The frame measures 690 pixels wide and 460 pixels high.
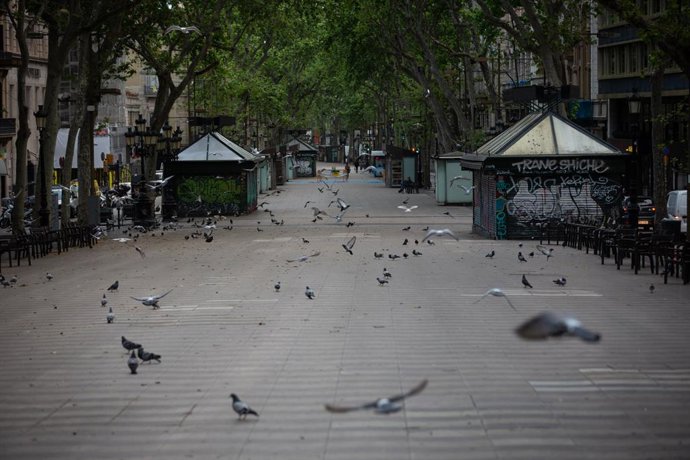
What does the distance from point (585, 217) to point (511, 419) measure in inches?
1072

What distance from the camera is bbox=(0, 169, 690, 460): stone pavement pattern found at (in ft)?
35.3

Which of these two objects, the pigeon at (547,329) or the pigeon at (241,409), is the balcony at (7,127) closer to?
the pigeon at (241,409)

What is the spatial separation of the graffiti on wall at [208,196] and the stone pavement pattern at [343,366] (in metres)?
26.8

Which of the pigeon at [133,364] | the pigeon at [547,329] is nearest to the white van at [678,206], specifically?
the pigeon at [133,364]

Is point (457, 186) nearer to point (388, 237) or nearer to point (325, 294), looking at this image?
point (388, 237)

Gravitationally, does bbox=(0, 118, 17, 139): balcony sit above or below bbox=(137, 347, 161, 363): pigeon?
above

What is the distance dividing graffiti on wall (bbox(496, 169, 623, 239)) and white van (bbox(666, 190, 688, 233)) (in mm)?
1675

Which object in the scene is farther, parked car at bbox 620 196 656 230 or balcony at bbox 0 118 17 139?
balcony at bbox 0 118 17 139

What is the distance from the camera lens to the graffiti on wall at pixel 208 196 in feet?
177

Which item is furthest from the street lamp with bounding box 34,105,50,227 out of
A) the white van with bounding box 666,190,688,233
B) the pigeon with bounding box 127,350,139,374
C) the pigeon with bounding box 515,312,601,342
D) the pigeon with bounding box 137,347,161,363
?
the pigeon with bounding box 515,312,601,342

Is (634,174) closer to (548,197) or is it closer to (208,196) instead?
(548,197)

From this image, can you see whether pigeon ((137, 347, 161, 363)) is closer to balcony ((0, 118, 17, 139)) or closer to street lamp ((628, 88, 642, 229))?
street lamp ((628, 88, 642, 229))

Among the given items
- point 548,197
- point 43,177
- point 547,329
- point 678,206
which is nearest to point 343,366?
point 547,329

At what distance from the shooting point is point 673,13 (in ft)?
77.2
